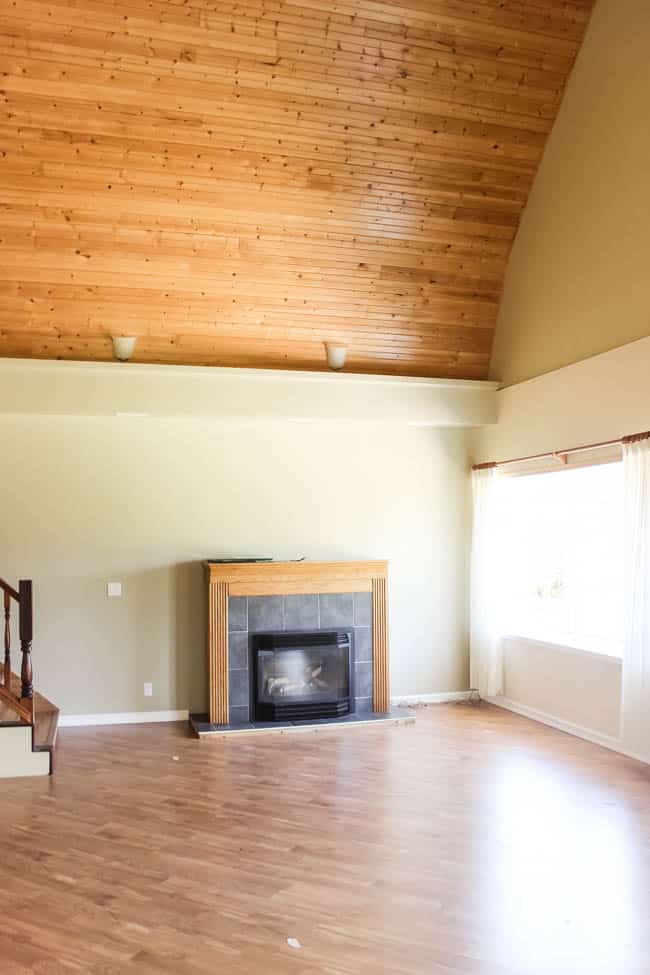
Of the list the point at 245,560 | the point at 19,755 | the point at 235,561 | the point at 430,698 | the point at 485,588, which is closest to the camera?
the point at 19,755

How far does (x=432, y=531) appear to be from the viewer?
25.5ft

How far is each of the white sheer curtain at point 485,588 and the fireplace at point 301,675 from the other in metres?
1.20

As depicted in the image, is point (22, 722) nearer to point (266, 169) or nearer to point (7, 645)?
point (7, 645)

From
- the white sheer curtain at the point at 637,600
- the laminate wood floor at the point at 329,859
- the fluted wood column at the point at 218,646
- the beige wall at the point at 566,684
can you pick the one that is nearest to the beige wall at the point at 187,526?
the fluted wood column at the point at 218,646

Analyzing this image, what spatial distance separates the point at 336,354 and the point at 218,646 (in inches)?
99.1

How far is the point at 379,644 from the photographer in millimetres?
7148

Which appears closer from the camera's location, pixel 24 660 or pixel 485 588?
pixel 24 660

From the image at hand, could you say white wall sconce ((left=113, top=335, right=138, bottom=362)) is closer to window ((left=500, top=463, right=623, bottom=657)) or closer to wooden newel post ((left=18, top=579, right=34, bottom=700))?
wooden newel post ((left=18, top=579, right=34, bottom=700))

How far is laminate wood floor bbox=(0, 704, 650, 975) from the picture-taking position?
3.26 metres

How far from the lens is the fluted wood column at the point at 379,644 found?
7129 millimetres

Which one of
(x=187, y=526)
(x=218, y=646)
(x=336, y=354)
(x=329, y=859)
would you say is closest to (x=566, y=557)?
(x=336, y=354)

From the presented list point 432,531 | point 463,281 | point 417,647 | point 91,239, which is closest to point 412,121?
point 463,281

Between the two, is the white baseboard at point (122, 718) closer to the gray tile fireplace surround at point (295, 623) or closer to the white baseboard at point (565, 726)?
the gray tile fireplace surround at point (295, 623)

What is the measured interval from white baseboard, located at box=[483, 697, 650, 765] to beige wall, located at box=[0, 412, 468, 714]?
56cm
